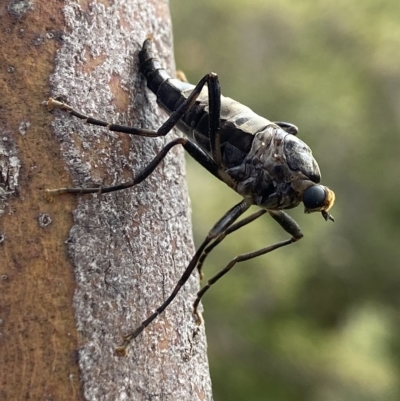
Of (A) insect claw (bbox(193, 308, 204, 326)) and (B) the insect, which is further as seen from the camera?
(B) the insect

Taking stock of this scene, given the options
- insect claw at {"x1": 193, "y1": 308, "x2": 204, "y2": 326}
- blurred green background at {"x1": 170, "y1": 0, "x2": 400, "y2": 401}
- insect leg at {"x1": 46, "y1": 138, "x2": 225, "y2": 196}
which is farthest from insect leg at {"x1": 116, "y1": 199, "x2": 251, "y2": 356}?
blurred green background at {"x1": 170, "y1": 0, "x2": 400, "y2": 401}

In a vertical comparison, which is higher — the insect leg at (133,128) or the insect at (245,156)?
the insect leg at (133,128)

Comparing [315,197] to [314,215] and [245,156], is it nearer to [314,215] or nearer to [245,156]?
[245,156]

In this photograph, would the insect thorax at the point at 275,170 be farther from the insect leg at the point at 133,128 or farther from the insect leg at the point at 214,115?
the insect leg at the point at 133,128

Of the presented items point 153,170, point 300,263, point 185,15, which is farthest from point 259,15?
point 153,170

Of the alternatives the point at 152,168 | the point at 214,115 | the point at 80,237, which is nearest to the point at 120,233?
the point at 80,237

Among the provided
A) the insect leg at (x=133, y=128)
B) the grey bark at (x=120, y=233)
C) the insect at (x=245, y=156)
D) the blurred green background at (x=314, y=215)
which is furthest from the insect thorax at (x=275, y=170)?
the blurred green background at (x=314, y=215)

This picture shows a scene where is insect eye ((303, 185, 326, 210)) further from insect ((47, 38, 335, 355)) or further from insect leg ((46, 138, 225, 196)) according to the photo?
insect leg ((46, 138, 225, 196))

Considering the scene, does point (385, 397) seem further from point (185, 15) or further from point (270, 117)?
point (185, 15)
